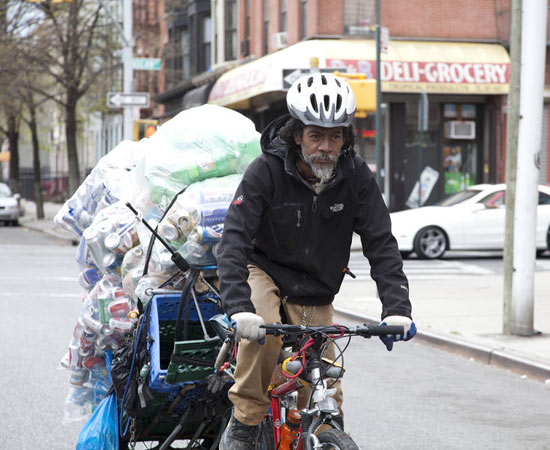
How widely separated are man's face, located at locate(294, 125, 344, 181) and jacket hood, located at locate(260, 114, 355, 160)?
116 mm

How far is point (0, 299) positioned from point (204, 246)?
9.25 metres

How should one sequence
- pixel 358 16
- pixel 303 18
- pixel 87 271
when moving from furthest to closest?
pixel 303 18 < pixel 358 16 < pixel 87 271

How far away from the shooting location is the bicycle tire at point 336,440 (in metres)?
3.45

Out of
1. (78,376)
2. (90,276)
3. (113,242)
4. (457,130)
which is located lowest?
(78,376)

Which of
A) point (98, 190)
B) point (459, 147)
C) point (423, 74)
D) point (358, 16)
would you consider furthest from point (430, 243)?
point (98, 190)

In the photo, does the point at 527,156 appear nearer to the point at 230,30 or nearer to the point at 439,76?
the point at 439,76

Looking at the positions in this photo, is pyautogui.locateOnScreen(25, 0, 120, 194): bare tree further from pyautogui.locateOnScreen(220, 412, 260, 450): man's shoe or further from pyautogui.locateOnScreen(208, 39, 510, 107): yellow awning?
pyautogui.locateOnScreen(220, 412, 260, 450): man's shoe

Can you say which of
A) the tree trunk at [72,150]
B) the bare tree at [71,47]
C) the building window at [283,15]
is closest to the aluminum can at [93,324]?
the building window at [283,15]

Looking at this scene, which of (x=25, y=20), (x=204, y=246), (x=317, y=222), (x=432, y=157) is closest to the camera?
(x=317, y=222)

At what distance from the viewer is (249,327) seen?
3.62 meters

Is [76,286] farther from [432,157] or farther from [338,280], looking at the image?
[432,157]

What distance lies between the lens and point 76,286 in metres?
15.1

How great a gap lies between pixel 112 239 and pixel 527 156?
554 centimetres

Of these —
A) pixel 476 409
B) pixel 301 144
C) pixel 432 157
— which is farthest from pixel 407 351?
pixel 432 157
